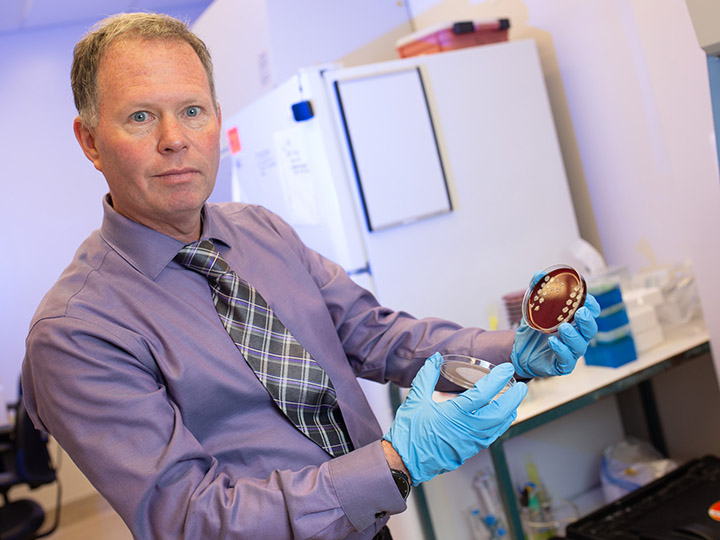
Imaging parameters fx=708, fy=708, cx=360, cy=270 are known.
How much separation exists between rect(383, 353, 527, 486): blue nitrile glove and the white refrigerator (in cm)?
106

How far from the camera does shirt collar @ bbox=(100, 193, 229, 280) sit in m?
1.19

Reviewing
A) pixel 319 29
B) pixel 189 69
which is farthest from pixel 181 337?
pixel 319 29

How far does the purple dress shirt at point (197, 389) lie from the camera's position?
40.5 inches

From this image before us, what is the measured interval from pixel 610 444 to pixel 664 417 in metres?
0.22

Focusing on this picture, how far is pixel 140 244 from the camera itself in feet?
3.92

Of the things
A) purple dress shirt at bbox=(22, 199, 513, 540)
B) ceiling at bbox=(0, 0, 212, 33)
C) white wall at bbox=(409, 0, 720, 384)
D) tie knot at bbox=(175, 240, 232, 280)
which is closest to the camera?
purple dress shirt at bbox=(22, 199, 513, 540)

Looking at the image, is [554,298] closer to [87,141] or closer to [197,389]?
[197,389]

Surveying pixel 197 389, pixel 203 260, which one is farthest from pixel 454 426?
pixel 203 260

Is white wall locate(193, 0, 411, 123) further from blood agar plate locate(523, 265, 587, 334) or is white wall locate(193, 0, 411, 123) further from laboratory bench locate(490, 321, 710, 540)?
blood agar plate locate(523, 265, 587, 334)

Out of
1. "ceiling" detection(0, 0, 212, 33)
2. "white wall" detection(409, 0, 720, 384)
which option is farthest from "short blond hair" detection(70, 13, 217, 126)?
"ceiling" detection(0, 0, 212, 33)

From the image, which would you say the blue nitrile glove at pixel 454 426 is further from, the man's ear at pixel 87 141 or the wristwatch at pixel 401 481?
the man's ear at pixel 87 141

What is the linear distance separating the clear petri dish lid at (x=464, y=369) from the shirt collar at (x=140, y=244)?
0.50m

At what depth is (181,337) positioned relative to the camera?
116 cm

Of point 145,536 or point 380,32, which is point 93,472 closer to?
point 145,536
